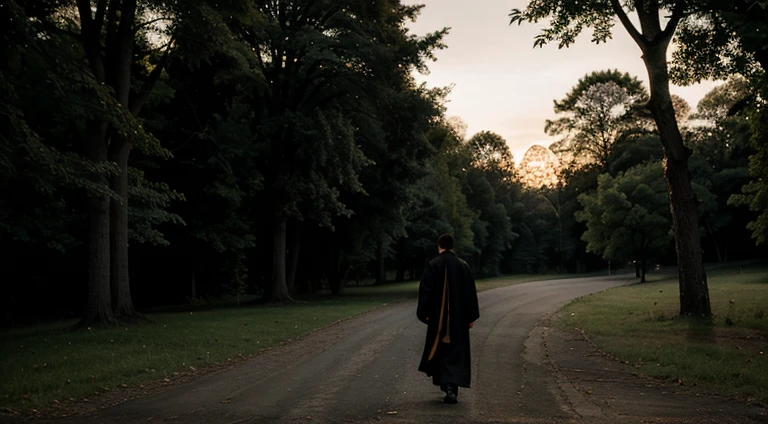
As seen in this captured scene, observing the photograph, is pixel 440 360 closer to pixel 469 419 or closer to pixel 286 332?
pixel 469 419

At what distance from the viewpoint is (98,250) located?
57.5ft

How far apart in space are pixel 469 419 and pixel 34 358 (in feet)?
31.1

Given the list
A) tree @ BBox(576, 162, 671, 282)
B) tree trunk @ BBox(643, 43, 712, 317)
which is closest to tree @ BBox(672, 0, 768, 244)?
tree trunk @ BBox(643, 43, 712, 317)

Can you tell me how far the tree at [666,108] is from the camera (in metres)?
16.9

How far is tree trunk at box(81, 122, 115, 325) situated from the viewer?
1742 centimetres

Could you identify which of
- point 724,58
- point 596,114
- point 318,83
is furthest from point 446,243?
point 596,114

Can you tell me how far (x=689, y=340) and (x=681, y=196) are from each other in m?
5.21

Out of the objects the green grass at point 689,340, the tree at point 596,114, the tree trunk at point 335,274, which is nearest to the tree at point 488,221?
the tree at point 596,114

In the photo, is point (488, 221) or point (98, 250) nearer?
point (98, 250)

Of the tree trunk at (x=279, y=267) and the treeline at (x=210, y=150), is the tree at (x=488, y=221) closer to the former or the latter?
the treeline at (x=210, y=150)

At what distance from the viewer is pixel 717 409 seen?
24.5 feet

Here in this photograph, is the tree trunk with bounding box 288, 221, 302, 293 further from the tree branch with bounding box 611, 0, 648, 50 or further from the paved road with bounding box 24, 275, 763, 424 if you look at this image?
the tree branch with bounding box 611, 0, 648, 50

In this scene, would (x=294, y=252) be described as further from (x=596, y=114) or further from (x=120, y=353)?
(x=596, y=114)

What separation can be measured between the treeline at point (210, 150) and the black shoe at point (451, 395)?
930cm
